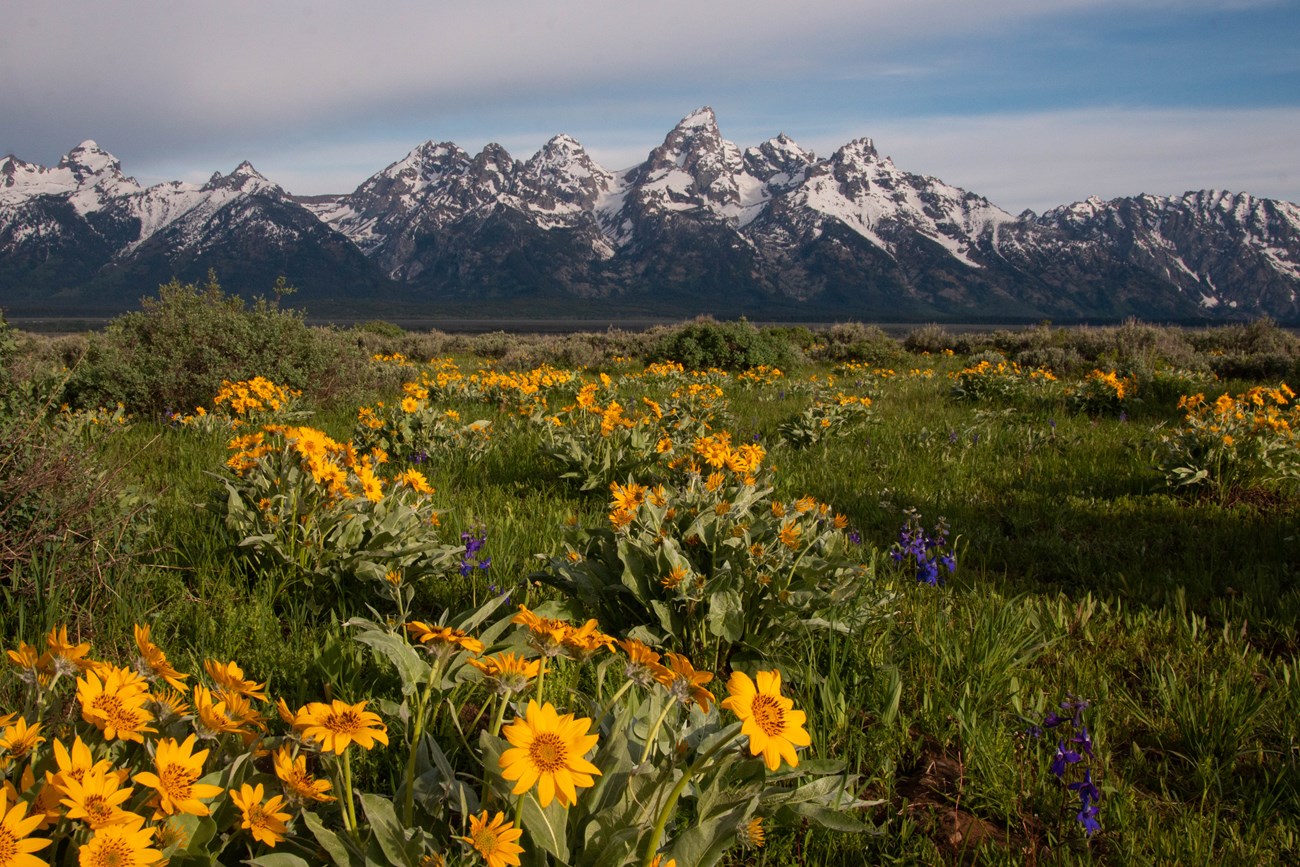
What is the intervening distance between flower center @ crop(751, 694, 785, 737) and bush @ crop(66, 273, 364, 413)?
8.01 m

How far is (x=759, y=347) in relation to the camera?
50.6ft

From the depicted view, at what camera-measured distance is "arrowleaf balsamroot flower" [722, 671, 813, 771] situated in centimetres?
109

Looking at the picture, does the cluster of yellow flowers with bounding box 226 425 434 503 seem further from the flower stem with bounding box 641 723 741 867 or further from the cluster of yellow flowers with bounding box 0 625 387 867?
the flower stem with bounding box 641 723 741 867

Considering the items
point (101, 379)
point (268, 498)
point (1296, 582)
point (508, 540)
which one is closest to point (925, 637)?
Result: point (508, 540)

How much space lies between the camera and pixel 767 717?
3.73ft

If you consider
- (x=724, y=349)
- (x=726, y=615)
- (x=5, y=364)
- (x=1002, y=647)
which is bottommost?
(x=1002, y=647)

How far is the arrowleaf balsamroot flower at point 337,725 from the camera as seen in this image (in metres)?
1.14

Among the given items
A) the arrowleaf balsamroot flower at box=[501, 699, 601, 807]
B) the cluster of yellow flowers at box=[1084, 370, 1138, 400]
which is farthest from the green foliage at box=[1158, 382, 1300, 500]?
the arrowleaf balsamroot flower at box=[501, 699, 601, 807]

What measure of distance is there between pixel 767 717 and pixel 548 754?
0.32 metres

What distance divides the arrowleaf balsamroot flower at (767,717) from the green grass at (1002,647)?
66 cm

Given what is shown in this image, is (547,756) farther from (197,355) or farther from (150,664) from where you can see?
(197,355)

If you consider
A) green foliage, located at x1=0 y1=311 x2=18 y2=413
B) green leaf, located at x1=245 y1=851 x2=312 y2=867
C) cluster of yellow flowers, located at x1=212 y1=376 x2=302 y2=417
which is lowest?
green leaf, located at x1=245 y1=851 x2=312 y2=867

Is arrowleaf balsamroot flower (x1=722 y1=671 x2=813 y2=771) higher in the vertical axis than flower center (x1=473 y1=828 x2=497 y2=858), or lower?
higher

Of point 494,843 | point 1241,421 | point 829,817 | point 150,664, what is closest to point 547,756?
point 494,843
